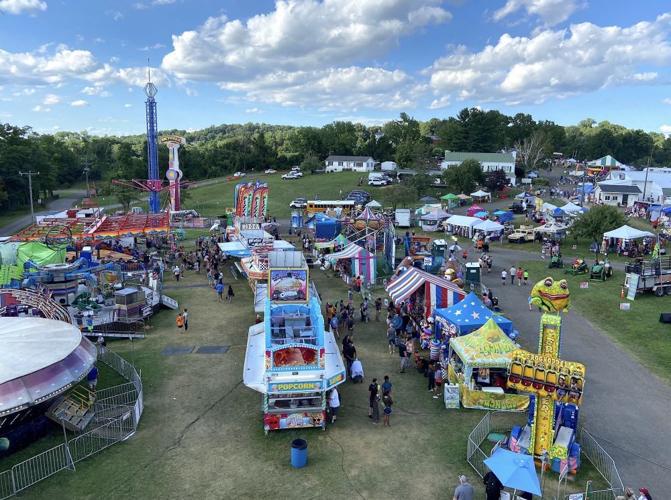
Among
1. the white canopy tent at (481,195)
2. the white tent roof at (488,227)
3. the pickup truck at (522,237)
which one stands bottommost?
the pickup truck at (522,237)

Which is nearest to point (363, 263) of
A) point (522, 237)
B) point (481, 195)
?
point (522, 237)

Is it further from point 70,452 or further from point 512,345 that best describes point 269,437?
point 512,345

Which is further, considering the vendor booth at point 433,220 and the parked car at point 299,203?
the parked car at point 299,203

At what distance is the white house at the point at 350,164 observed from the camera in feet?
293

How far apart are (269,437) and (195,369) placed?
218 inches

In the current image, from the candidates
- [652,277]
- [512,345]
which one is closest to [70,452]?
[512,345]

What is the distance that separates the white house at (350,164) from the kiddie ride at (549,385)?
78.4 m

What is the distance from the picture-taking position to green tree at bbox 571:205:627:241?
A: 36.3m

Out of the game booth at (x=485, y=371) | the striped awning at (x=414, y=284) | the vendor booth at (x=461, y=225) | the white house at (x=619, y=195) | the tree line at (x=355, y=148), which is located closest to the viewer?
the game booth at (x=485, y=371)

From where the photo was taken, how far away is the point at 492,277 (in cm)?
3091

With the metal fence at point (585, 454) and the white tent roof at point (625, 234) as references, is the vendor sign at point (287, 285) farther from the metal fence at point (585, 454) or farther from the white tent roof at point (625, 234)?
the white tent roof at point (625, 234)

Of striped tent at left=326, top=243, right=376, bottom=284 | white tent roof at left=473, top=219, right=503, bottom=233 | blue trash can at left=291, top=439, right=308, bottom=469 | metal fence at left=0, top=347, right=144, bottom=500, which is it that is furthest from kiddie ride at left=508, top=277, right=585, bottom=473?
white tent roof at left=473, top=219, right=503, bottom=233

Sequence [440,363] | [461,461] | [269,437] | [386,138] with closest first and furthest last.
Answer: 1. [461,461]
2. [269,437]
3. [440,363]
4. [386,138]

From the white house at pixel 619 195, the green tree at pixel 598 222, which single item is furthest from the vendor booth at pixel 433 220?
the white house at pixel 619 195
